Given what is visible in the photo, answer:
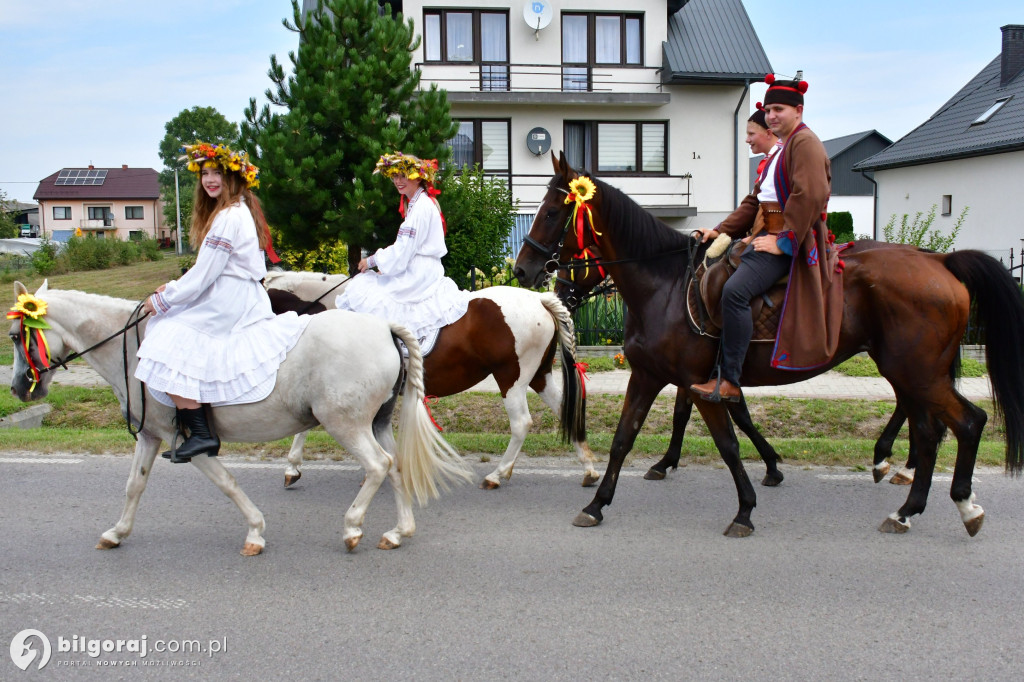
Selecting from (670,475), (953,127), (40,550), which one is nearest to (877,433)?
(670,475)

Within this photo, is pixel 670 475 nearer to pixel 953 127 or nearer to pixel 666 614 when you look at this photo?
pixel 666 614

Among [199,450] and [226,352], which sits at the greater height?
[226,352]

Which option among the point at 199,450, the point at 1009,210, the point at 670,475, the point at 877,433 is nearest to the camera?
the point at 199,450

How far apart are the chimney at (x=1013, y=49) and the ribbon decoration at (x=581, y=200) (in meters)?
27.3

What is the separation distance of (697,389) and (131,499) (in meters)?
3.61

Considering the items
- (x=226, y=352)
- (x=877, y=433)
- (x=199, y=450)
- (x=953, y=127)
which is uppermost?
(x=953, y=127)

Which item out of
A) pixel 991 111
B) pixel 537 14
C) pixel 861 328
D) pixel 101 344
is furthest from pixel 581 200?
pixel 991 111

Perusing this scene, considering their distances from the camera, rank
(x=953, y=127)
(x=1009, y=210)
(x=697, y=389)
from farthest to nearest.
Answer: (x=953, y=127) < (x=1009, y=210) < (x=697, y=389)

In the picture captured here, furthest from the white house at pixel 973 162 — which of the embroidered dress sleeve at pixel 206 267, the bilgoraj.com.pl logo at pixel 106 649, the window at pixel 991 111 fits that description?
the bilgoraj.com.pl logo at pixel 106 649

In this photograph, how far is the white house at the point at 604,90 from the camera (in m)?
24.3

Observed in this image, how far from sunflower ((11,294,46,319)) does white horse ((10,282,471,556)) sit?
2.3 inches

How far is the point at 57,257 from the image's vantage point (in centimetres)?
2808

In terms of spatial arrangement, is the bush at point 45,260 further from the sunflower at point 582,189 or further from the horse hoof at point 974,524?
the horse hoof at point 974,524

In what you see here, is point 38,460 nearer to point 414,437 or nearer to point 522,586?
point 414,437
